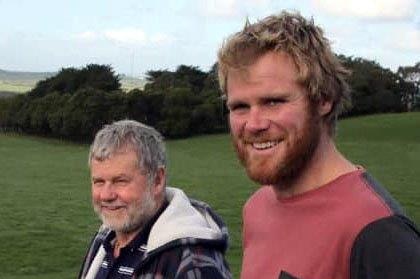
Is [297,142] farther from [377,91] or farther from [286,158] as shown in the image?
[377,91]

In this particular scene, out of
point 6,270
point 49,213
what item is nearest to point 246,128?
point 6,270

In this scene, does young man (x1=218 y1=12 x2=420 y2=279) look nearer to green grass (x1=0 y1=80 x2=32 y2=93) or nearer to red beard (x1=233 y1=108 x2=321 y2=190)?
red beard (x1=233 y1=108 x2=321 y2=190)

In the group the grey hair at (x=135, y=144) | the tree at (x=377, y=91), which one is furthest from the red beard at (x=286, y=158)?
the tree at (x=377, y=91)

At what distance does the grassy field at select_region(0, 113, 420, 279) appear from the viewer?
13.1 meters

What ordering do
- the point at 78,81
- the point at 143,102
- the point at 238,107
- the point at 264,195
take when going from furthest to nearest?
1. the point at 78,81
2. the point at 143,102
3. the point at 264,195
4. the point at 238,107

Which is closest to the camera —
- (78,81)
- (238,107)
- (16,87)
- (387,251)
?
(387,251)

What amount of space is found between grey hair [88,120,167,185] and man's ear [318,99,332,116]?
60.2 inches

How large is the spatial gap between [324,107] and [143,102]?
2307 inches

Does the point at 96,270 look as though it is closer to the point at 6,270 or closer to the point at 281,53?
the point at 281,53

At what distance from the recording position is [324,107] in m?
2.39

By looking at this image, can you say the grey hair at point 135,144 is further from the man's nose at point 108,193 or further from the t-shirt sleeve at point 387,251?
the t-shirt sleeve at point 387,251

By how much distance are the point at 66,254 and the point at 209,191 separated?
10.9 m

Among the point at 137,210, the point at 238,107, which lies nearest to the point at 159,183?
the point at 137,210

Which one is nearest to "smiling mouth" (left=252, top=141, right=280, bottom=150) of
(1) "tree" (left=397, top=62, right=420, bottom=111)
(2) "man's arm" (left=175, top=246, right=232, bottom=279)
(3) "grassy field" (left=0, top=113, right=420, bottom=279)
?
(3) "grassy field" (left=0, top=113, right=420, bottom=279)
